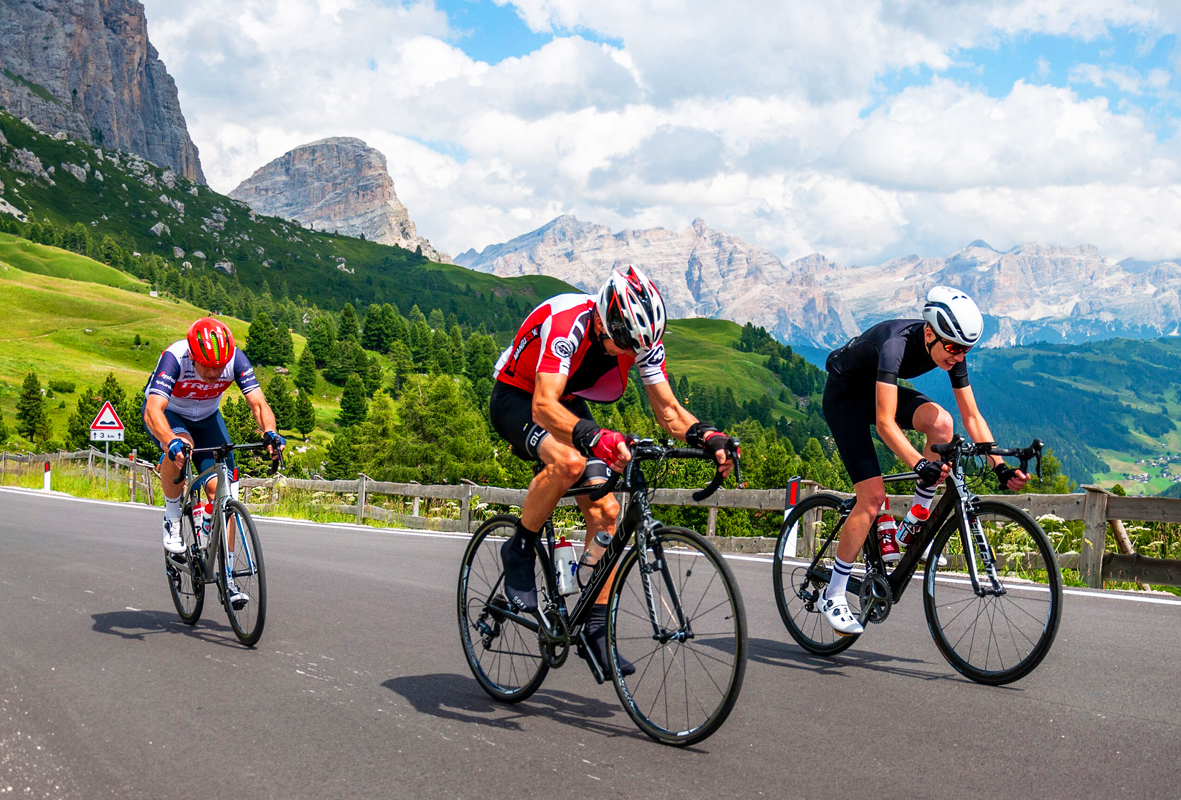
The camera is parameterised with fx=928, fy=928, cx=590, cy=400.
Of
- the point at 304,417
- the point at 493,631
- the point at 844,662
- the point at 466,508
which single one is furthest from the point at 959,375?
the point at 304,417

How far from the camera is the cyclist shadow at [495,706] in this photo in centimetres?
422

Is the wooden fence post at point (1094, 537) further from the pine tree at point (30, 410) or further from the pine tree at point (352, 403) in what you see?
the pine tree at point (352, 403)

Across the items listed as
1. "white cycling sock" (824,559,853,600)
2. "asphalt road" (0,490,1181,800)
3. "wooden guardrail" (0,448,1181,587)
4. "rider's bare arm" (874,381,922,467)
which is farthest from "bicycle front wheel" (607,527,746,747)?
"white cycling sock" (824,559,853,600)

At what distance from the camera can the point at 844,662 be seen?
5449 millimetres

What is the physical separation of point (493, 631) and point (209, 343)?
3.05 m

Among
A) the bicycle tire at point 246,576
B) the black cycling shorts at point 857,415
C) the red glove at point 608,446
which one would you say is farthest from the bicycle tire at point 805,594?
the bicycle tire at point 246,576

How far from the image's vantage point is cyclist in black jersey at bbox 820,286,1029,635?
16.3 feet

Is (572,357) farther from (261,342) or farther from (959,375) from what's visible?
(261,342)

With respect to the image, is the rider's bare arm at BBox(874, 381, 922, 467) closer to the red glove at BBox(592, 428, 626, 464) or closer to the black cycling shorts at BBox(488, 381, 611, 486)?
the black cycling shorts at BBox(488, 381, 611, 486)

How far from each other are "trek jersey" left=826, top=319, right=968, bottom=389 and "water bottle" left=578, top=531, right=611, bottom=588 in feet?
6.28

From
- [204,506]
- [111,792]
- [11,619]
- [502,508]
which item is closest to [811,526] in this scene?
[204,506]

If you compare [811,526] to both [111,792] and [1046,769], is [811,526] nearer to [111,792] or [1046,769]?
[1046,769]

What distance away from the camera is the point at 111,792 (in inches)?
133

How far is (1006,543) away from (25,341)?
488ft
